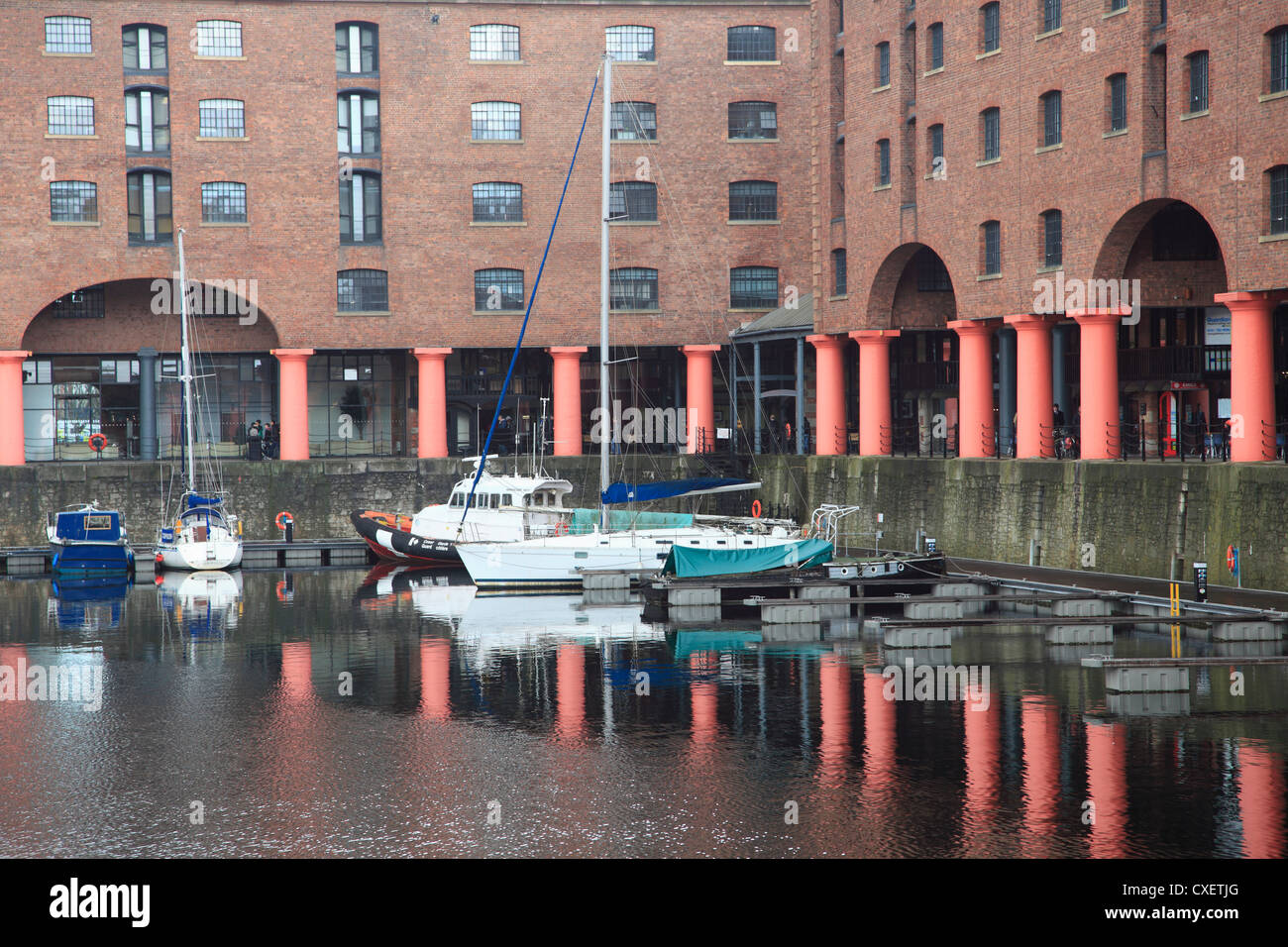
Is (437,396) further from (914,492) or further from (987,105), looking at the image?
(987,105)

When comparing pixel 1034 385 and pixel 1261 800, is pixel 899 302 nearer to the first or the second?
pixel 1034 385

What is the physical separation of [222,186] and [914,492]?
84.3 feet

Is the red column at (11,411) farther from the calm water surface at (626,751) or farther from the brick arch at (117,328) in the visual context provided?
the calm water surface at (626,751)

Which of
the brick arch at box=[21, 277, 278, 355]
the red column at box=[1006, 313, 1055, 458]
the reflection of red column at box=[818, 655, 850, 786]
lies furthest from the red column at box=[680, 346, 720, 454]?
the reflection of red column at box=[818, 655, 850, 786]

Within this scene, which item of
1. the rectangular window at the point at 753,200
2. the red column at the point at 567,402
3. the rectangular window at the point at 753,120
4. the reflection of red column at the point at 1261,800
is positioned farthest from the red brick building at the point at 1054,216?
the reflection of red column at the point at 1261,800

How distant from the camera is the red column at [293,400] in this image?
53.5 meters

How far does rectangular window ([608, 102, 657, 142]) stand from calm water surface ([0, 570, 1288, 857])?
92.3 feet

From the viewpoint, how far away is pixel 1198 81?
110ft

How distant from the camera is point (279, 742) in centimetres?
2083

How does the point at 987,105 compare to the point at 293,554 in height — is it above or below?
above

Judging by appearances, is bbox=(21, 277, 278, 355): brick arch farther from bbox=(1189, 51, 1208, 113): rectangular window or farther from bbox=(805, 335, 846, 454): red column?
bbox=(1189, 51, 1208, 113): rectangular window

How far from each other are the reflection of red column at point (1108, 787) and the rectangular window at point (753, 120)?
38210 mm

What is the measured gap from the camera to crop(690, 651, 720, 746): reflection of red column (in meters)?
21.0

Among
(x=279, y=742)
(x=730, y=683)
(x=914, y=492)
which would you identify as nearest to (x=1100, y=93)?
(x=914, y=492)
